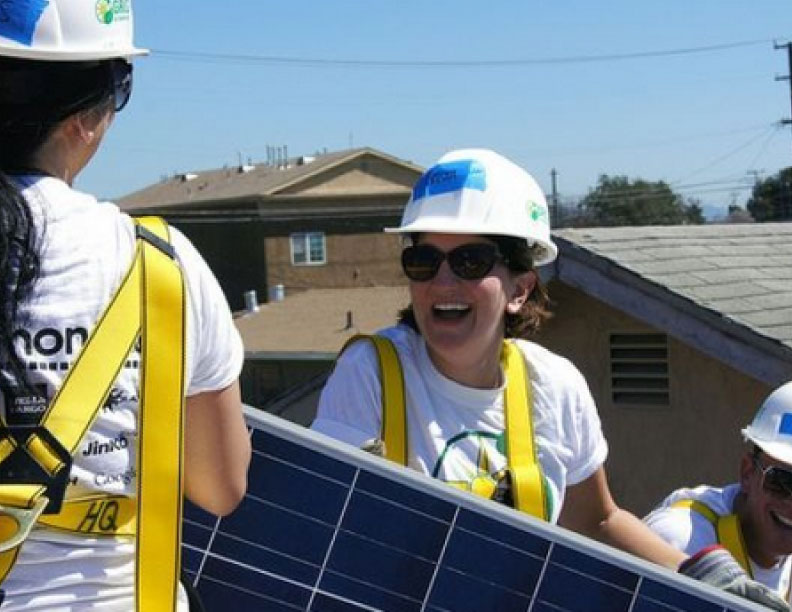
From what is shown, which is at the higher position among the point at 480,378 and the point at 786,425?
the point at 480,378

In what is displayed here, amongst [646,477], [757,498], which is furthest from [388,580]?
[646,477]

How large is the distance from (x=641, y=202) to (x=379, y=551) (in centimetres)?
7442

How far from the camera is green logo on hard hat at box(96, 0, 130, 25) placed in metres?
1.92

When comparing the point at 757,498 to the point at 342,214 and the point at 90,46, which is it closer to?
the point at 90,46

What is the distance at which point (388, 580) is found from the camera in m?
2.69

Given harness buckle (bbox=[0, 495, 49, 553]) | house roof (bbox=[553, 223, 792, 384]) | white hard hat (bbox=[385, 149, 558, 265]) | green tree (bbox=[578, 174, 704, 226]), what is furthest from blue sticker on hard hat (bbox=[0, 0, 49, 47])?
green tree (bbox=[578, 174, 704, 226])

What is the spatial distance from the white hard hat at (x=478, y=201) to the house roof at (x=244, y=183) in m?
43.7

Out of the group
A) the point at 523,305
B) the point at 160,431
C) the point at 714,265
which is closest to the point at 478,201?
the point at 523,305

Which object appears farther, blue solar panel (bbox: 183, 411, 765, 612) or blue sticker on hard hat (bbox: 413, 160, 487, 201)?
blue sticker on hard hat (bbox: 413, 160, 487, 201)

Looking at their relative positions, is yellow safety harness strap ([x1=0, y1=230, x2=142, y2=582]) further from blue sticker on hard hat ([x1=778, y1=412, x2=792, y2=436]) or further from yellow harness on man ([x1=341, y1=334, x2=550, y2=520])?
blue sticker on hard hat ([x1=778, y1=412, x2=792, y2=436])

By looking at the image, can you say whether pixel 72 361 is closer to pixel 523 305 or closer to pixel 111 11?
pixel 111 11

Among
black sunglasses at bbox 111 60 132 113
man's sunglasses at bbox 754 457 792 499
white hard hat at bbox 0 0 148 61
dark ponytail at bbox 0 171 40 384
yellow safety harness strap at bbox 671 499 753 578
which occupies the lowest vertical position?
yellow safety harness strap at bbox 671 499 753 578

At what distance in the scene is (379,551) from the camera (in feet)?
8.79

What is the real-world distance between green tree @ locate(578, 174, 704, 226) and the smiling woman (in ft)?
225
